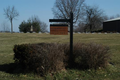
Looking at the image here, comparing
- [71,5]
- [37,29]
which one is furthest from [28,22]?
[71,5]

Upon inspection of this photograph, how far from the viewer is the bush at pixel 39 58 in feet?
18.8

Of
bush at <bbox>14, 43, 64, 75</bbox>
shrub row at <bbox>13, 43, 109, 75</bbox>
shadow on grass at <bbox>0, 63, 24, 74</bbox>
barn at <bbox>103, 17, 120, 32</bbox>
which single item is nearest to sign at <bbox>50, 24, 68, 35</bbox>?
shrub row at <bbox>13, 43, 109, 75</bbox>

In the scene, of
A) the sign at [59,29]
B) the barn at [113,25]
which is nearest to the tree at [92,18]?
the barn at [113,25]

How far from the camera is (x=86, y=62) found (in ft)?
20.6

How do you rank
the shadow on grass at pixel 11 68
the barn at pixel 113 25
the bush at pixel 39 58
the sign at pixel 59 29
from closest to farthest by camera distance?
the bush at pixel 39 58
the shadow on grass at pixel 11 68
the sign at pixel 59 29
the barn at pixel 113 25

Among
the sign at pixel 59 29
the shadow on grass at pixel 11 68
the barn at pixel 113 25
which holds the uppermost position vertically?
the barn at pixel 113 25

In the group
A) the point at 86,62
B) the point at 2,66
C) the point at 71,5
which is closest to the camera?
the point at 86,62

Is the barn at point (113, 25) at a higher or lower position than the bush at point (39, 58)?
higher

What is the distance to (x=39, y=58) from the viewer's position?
18.8ft

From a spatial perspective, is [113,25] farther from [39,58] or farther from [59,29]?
[39,58]

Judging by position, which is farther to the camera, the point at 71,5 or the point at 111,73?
the point at 71,5

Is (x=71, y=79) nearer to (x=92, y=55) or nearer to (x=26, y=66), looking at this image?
(x=92, y=55)

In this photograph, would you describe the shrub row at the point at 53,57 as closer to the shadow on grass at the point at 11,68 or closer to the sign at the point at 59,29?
the shadow on grass at the point at 11,68

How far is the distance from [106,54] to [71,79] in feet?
6.21
